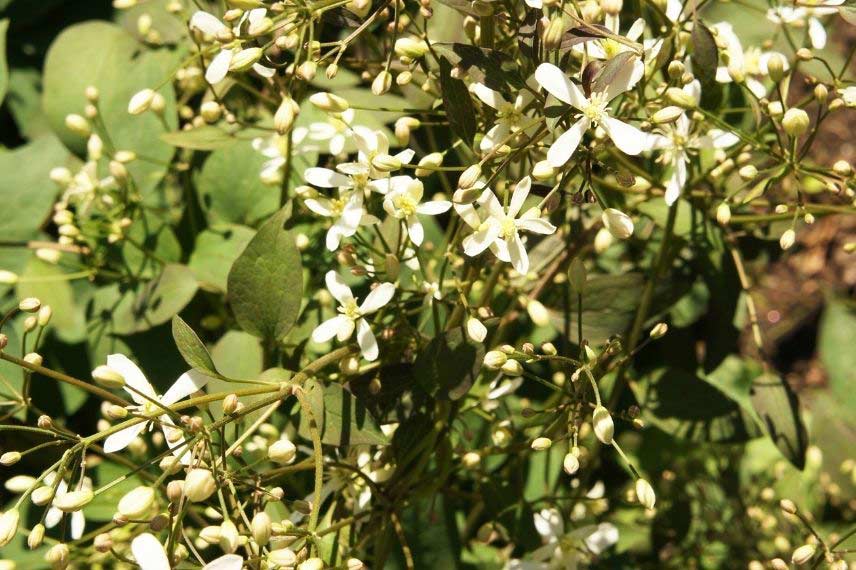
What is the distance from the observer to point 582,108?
0.92 m

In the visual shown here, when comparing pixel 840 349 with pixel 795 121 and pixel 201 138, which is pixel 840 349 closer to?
pixel 795 121

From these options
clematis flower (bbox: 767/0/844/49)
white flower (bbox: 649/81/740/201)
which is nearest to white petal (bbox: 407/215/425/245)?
white flower (bbox: 649/81/740/201)

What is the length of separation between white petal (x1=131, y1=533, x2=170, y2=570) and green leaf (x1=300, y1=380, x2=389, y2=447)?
0.23 meters

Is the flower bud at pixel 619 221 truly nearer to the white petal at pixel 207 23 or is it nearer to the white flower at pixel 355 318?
the white flower at pixel 355 318

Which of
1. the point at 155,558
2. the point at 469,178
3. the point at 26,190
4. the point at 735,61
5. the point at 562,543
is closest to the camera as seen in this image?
the point at 155,558

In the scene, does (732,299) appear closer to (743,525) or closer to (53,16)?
(743,525)

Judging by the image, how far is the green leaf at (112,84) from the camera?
1.51 meters

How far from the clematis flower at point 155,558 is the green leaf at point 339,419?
0.21 meters

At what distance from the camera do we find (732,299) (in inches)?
56.9

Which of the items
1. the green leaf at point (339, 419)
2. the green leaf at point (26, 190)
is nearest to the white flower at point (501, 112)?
the green leaf at point (339, 419)

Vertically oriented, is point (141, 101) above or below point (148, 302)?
above

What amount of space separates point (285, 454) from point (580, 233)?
621 millimetres

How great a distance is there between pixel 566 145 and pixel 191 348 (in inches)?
18.5

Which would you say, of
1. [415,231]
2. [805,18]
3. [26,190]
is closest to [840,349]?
[805,18]
